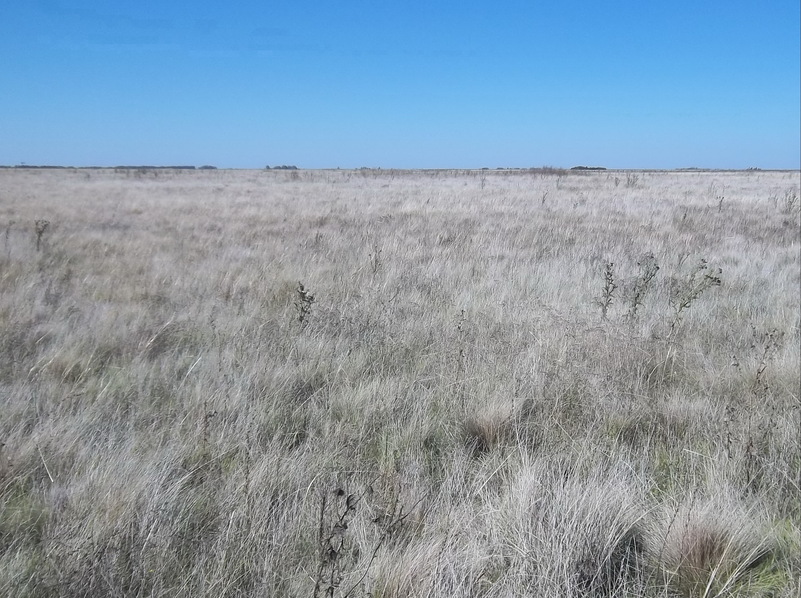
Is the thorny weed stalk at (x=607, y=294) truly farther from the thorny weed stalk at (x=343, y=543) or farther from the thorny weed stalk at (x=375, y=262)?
the thorny weed stalk at (x=343, y=543)

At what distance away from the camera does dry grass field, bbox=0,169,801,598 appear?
168cm

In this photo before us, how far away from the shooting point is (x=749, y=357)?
135 inches

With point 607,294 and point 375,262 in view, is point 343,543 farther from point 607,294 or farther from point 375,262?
point 375,262

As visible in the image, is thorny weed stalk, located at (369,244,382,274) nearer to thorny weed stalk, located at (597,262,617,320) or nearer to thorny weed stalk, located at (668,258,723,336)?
thorny weed stalk, located at (597,262,617,320)

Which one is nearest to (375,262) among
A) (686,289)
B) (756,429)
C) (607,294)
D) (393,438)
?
(607,294)

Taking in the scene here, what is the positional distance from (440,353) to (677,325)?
2064mm

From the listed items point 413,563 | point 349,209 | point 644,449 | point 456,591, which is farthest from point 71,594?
point 349,209

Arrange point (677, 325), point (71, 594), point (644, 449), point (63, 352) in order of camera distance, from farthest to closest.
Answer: point (677, 325) → point (63, 352) → point (644, 449) → point (71, 594)

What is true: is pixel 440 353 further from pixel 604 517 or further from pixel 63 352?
pixel 63 352

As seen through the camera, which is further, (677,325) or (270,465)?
(677,325)

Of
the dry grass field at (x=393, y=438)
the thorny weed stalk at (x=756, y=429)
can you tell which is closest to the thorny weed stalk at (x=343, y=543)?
the dry grass field at (x=393, y=438)

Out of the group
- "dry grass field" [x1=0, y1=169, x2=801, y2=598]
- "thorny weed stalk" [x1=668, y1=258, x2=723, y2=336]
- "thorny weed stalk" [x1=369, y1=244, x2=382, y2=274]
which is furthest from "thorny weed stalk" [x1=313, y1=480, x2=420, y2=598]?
"thorny weed stalk" [x1=369, y1=244, x2=382, y2=274]

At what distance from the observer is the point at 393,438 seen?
8.18 ft

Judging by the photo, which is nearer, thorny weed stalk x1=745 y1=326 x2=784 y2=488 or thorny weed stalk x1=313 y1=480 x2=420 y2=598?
thorny weed stalk x1=313 y1=480 x2=420 y2=598
